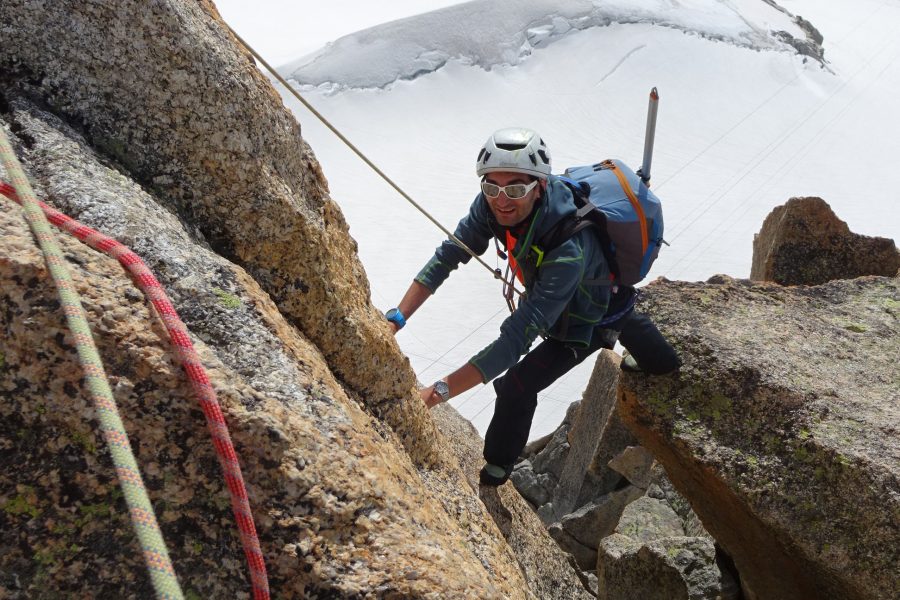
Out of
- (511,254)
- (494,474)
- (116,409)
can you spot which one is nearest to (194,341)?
(116,409)

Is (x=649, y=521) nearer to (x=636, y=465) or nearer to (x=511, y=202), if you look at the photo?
(x=636, y=465)

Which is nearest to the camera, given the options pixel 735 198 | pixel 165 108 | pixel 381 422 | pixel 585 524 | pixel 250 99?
pixel 165 108

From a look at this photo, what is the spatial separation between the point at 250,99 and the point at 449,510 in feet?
7.40

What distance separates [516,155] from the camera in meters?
4.85

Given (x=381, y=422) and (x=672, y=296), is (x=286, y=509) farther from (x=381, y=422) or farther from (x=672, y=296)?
(x=672, y=296)

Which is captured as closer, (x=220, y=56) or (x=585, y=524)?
(x=220, y=56)

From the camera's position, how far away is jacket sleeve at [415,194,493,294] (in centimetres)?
546

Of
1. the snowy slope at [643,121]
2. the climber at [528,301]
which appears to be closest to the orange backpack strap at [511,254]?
the climber at [528,301]

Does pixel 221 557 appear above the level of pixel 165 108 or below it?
below

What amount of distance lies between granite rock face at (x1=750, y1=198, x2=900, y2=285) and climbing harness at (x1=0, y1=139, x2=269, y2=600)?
323 inches

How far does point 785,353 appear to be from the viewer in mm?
5703

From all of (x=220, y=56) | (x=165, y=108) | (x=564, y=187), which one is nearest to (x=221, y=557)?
(x=165, y=108)

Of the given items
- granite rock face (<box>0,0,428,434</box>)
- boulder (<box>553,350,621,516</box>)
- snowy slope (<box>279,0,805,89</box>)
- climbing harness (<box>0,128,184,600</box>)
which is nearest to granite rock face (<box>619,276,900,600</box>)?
granite rock face (<box>0,0,428,434</box>)

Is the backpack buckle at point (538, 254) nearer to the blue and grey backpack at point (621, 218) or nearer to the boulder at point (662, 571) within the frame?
the blue and grey backpack at point (621, 218)
